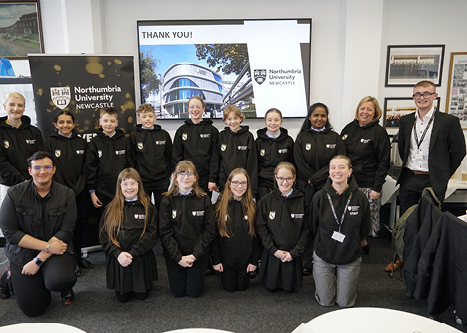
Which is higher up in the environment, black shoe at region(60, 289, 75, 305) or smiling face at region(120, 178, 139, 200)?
smiling face at region(120, 178, 139, 200)

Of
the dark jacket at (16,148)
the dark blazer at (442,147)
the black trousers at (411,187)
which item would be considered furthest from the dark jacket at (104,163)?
the dark blazer at (442,147)

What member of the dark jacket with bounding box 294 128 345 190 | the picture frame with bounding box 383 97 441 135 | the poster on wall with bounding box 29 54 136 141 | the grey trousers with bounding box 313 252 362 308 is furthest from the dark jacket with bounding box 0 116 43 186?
the picture frame with bounding box 383 97 441 135

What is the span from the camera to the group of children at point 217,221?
2.51m

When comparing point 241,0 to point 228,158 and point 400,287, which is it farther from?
point 400,287

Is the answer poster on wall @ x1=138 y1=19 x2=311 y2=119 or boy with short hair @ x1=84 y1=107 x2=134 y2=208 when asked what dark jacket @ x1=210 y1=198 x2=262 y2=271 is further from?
poster on wall @ x1=138 y1=19 x2=311 y2=119

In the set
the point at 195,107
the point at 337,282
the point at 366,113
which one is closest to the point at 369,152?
the point at 366,113

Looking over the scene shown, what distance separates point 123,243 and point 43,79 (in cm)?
202

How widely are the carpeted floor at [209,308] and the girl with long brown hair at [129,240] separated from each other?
0.56ft

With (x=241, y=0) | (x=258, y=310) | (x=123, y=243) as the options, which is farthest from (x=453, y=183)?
(x=123, y=243)

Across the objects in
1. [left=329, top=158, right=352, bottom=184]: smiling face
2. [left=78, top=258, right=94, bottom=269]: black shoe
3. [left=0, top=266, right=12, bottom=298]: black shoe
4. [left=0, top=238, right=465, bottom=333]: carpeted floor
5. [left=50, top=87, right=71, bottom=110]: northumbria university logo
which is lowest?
[left=0, top=238, right=465, bottom=333]: carpeted floor

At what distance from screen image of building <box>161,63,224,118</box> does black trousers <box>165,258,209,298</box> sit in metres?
2.27

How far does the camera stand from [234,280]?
2.72 meters

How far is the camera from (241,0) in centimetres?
417

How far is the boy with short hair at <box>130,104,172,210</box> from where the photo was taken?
322 centimetres
